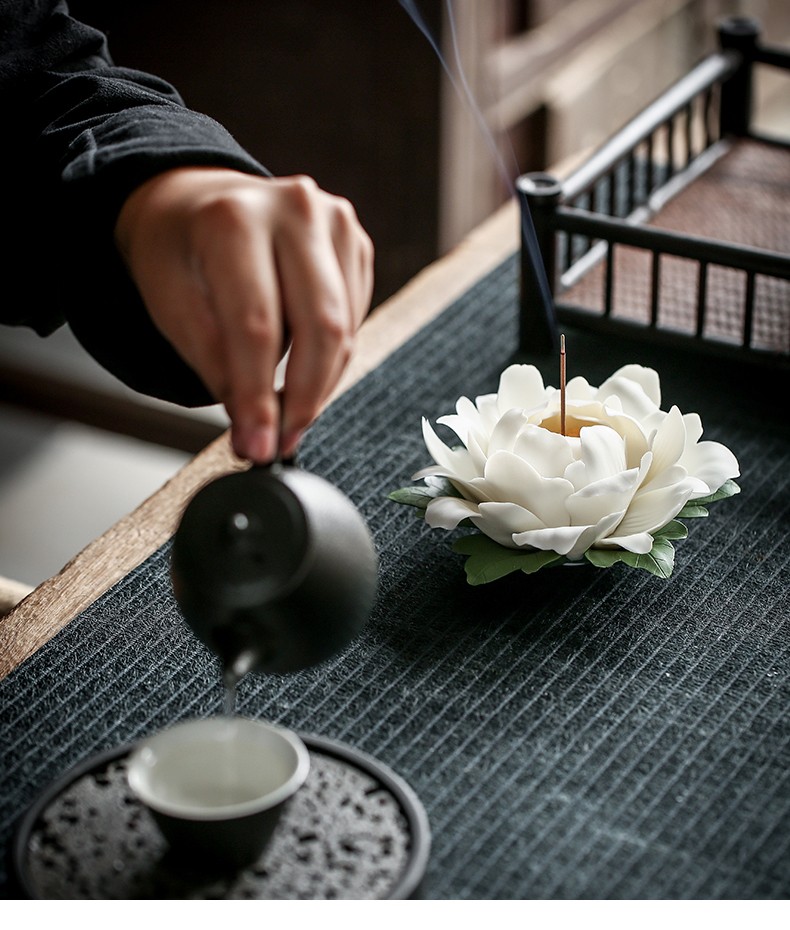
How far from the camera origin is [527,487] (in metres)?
0.77

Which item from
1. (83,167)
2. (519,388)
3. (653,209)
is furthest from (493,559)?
(653,209)

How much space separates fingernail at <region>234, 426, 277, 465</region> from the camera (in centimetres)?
58

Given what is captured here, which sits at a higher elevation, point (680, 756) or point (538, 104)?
point (680, 756)

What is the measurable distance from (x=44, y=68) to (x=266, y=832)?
2.15 ft

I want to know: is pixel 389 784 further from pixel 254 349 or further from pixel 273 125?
pixel 273 125

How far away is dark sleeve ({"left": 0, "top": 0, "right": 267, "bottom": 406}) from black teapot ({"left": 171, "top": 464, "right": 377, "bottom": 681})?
0.22 metres

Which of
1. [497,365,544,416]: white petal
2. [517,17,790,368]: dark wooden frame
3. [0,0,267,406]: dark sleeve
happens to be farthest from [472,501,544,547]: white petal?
[517,17,790,368]: dark wooden frame

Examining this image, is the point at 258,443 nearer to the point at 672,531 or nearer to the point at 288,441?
the point at 288,441

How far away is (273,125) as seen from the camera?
92.0 inches

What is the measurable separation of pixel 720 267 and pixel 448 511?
548 millimetres

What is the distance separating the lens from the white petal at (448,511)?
796 mm

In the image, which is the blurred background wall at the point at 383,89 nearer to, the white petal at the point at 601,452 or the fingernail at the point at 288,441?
the white petal at the point at 601,452

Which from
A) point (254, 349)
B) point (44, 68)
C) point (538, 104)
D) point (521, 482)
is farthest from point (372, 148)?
point (254, 349)

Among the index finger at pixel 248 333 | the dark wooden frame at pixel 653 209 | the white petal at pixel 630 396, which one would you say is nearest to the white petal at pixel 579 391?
the white petal at pixel 630 396
